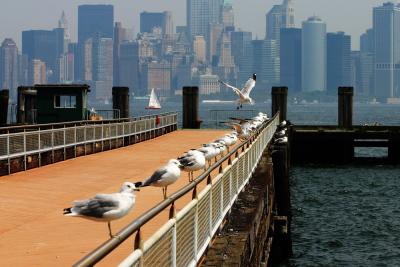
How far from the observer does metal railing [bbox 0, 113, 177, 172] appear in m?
24.9

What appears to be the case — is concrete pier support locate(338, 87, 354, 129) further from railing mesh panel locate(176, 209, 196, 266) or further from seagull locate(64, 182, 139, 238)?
seagull locate(64, 182, 139, 238)

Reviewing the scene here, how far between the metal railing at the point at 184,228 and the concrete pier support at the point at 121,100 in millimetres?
36804

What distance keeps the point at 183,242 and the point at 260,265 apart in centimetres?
761

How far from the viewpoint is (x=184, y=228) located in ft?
35.2

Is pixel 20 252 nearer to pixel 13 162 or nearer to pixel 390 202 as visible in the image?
pixel 13 162

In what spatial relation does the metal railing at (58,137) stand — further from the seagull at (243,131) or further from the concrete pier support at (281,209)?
the concrete pier support at (281,209)

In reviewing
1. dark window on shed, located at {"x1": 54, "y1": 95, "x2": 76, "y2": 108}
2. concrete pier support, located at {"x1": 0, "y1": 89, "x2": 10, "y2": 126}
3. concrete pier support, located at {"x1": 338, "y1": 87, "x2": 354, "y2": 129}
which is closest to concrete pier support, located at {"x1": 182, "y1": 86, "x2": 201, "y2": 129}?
concrete pier support, located at {"x1": 338, "y1": 87, "x2": 354, "y2": 129}

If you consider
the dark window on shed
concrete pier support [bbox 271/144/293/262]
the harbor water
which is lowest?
the harbor water

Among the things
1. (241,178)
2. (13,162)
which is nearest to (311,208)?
(13,162)

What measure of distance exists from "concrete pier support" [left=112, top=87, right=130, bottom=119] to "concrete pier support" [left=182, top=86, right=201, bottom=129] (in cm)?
477

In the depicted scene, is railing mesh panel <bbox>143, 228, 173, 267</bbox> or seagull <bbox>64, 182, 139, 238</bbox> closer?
railing mesh panel <bbox>143, 228, 173, 267</bbox>

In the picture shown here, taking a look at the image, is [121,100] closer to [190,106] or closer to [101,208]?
[190,106]

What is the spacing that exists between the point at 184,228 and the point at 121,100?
147ft

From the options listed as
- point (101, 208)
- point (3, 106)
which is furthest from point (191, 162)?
point (3, 106)
